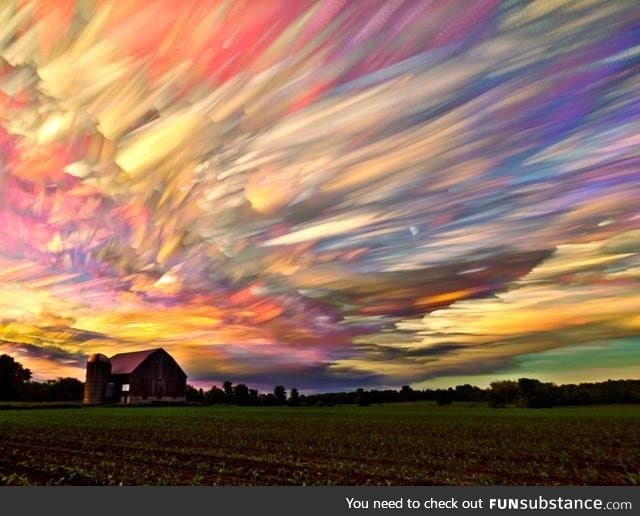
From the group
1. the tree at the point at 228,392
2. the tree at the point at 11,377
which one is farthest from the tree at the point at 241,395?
the tree at the point at 11,377

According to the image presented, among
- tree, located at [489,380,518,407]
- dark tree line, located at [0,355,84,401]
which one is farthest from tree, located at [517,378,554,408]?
dark tree line, located at [0,355,84,401]

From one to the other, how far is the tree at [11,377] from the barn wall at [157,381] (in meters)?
32.7

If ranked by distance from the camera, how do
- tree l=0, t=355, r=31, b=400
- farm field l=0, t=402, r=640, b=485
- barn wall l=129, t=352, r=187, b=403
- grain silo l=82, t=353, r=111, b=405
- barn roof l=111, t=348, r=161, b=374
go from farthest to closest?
tree l=0, t=355, r=31, b=400 < grain silo l=82, t=353, r=111, b=405 < barn roof l=111, t=348, r=161, b=374 < barn wall l=129, t=352, r=187, b=403 < farm field l=0, t=402, r=640, b=485

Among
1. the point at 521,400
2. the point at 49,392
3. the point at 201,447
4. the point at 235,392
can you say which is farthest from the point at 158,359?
the point at 201,447

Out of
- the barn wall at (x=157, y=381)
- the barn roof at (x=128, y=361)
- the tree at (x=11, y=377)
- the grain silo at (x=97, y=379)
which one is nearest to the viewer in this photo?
the barn wall at (x=157, y=381)

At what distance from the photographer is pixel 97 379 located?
112m

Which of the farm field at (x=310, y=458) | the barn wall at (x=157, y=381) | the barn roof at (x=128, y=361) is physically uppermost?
the barn roof at (x=128, y=361)

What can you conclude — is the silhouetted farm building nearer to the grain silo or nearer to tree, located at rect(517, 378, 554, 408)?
the grain silo

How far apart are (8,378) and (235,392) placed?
2021 inches

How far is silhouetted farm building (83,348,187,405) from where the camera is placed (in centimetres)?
10656

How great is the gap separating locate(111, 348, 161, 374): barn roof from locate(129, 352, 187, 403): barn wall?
1.30 meters

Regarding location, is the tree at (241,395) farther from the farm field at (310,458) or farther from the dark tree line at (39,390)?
the farm field at (310,458)

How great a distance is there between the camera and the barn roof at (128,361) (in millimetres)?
109375

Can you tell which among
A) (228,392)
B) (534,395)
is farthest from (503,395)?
(228,392)
